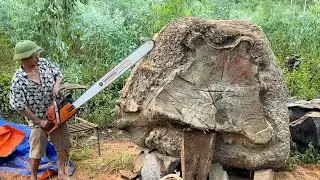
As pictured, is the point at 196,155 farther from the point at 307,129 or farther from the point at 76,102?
the point at 307,129

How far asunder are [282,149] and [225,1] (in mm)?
6450

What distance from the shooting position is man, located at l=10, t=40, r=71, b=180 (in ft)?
12.6

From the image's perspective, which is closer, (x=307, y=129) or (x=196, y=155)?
(x=196, y=155)

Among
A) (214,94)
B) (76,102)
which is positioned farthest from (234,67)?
(76,102)

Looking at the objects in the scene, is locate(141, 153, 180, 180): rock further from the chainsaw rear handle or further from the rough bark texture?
the chainsaw rear handle

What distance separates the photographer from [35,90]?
13.0ft

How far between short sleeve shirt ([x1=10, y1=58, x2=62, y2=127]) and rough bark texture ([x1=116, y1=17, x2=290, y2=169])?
2.30 feet

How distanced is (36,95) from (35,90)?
0.05 m

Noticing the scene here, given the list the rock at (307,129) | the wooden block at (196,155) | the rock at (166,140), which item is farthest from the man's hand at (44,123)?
the rock at (307,129)

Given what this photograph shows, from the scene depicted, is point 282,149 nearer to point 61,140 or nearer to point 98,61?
point 61,140

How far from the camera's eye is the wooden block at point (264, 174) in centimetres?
363

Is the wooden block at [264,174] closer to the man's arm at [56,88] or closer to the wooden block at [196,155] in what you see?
the wooden block at [196,155]

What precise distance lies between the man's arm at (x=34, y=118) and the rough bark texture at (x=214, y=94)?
2.25ft

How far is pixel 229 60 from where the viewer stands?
3551 millimetres
